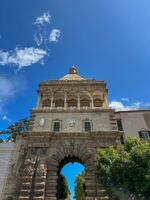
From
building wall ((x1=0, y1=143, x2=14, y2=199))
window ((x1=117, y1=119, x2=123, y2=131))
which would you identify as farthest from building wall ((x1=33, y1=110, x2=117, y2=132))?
building wall ((x1=0, y1=143, x2=14, y2=199))

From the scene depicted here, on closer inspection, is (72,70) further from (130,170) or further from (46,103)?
(130,170)

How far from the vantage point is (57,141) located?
23719 millimetres

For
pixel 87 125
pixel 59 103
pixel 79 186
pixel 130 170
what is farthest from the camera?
pixel 79 186

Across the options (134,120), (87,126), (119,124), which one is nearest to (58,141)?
(87,126)

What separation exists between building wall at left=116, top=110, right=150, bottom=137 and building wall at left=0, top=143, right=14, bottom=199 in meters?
15.8

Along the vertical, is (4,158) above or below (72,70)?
below

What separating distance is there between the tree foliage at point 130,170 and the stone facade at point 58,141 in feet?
12.6

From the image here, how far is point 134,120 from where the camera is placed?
27438 mm

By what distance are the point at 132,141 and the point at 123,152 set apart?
1.54 metres

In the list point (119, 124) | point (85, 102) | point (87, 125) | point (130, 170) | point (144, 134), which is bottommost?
point (130, 170)

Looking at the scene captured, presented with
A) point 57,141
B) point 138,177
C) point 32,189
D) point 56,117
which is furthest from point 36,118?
point 138,177

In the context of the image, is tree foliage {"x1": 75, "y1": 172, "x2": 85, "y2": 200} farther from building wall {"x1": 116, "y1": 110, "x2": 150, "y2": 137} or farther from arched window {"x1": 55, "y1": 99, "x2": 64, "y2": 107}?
arched window {"x1": 55, "y1": 99, "x2": 64, "y2": 107}

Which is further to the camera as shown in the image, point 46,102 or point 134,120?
point 46,102

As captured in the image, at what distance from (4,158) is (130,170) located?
15.6 meters
